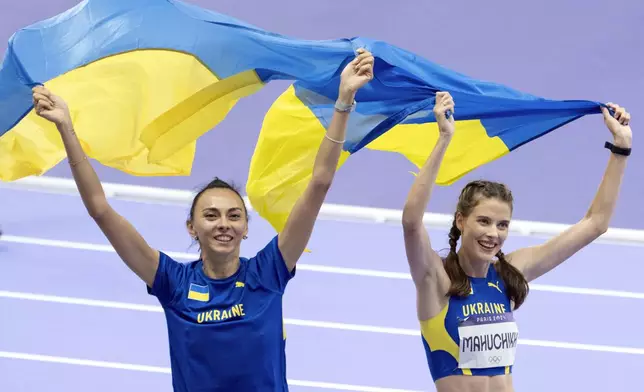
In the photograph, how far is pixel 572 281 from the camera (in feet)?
29.3

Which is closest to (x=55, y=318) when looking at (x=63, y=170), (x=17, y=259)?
(x=17, y=259)

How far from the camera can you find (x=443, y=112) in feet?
15.2

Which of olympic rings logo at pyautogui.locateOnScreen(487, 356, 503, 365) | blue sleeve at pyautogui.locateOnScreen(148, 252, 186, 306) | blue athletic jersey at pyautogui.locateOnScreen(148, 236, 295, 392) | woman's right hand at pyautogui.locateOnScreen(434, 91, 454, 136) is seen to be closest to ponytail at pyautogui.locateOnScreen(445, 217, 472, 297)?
olympic rings logo at pyautogui.locateOnScreen(487, 356, 503, 365)

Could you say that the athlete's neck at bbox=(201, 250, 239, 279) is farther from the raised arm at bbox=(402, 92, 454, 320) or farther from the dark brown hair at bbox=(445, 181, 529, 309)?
the dark brown hair at bbox=(445, 181, 529, 309)

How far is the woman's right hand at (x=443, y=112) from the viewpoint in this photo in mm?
4590

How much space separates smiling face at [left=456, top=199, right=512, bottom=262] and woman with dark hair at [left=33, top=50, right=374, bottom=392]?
2.39 feet

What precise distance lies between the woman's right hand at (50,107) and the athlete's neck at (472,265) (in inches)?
68.4

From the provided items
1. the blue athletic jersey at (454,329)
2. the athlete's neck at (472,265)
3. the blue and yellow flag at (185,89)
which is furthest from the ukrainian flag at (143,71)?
the blue athletic jersey at (454,329)

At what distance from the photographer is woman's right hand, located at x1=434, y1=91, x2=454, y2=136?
4590mm

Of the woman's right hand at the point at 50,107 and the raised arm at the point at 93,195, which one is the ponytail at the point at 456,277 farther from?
the woman's right hand at the point at 50,107

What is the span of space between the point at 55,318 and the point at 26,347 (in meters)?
0.47

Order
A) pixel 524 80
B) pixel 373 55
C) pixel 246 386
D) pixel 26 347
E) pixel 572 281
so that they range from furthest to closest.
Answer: pixel 524 80 < pixel 572 281 < pixel 26 347 < pixel 373 55 < pixel 246 386

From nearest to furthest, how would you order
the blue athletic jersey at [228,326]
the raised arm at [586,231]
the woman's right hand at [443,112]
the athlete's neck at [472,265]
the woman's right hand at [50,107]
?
the woman's right hand at [50,107]
the blue athletic jersey at [228,326]
the woman's right hand at [443,112]
the athlete's neck at [472,265]
the raised arm at [586,231]

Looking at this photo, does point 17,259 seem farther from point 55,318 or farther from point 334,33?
point 334,33
